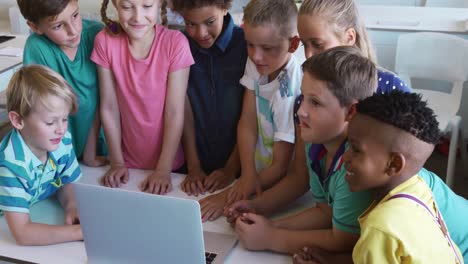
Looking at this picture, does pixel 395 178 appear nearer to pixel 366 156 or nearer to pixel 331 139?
pixel 366 156

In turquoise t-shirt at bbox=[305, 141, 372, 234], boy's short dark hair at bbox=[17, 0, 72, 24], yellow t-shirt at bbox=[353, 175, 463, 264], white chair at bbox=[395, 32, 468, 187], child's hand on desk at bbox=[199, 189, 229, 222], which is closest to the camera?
yellow t-shirt at bbox=[353, 175, 463, 264]

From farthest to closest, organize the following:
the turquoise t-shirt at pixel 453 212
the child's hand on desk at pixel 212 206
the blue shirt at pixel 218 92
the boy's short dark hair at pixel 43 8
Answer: the blue shirt at pixel 218 92, the boy's short dark hair at pixel 43 8, the child's hand on desk at pixel 212 206, the turquoise t-shirt at pixel 453 212

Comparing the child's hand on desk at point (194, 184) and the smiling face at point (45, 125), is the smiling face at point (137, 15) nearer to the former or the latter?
the smiling face at point (45, 125)

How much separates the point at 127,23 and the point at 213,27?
0.25m

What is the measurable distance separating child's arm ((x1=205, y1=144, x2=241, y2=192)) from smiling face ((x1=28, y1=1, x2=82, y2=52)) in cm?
57

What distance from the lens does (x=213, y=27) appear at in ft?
5.01

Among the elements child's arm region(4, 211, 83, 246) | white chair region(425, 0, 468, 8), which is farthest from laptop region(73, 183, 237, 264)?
white chair region(425, 0, 468, 8)

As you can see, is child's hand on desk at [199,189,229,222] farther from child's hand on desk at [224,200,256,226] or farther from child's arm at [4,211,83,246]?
child's arm at [4,211,83,246]

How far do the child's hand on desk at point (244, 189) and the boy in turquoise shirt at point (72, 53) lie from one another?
0.48 metres

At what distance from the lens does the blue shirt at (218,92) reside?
1.58 metres

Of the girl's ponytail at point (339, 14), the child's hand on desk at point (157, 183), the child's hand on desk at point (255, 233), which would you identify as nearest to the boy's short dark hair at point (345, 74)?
the girl's ponytail at point (339, 14)

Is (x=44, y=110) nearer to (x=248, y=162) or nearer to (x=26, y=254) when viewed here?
(x=26, y=254)

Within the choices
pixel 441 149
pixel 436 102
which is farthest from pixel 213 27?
pixel 441 149

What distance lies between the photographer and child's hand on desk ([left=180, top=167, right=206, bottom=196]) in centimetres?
145
